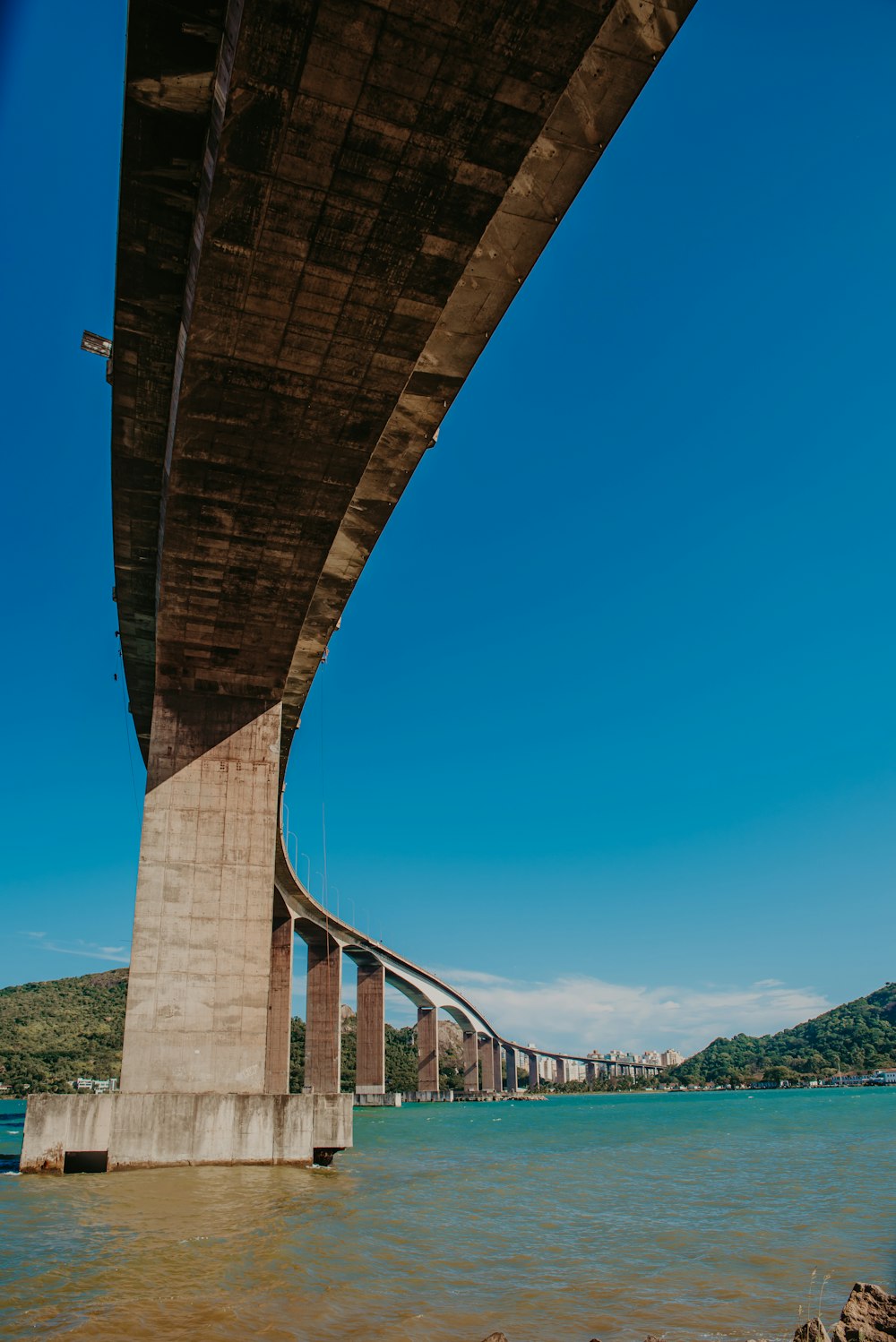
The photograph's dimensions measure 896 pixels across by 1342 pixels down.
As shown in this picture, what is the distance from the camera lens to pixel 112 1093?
1656cm

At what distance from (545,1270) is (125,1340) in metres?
4.50

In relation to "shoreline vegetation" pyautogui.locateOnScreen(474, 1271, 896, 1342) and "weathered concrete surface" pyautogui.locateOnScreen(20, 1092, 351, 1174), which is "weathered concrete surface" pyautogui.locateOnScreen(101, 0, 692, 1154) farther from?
"shoreline vegetation" pyautogui.locateOnScreen(474, 1271, 896, 1342)

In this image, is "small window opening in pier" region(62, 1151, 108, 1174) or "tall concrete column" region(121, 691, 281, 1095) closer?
"small window opening in pier" region(62, 1151, 108, 1174)

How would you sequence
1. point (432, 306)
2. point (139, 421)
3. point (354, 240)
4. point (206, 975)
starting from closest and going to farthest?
point (354, 240) → point (432, 306) → point (139, 421) → point (206, 975)

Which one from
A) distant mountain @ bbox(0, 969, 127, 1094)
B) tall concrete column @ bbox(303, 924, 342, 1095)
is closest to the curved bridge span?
tall concrete column @ bbox(303, 924, 342, 1095)

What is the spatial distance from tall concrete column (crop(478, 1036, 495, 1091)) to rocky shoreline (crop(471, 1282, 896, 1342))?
413 feet

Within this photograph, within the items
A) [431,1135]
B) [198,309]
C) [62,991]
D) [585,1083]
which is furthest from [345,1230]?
[585,1083]

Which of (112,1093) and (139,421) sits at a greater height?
(139,421)

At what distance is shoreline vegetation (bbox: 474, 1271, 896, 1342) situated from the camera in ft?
18.0

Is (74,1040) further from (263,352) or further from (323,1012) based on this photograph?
(263,352)

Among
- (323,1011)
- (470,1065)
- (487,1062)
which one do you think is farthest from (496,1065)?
(323,1011)

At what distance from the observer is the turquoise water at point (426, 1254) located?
668 centimetres

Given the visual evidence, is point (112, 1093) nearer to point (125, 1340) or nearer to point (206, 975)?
point (206, 975)

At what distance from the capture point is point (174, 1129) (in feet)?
53.3
